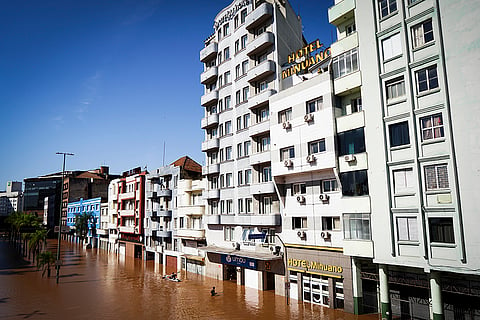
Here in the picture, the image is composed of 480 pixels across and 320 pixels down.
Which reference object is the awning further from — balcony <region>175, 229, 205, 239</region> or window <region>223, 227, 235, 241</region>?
balcony <region>175, 229, 205, 239</region>

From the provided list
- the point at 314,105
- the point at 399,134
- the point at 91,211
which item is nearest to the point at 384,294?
the point at 399,134

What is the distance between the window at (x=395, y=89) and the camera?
24188 mm

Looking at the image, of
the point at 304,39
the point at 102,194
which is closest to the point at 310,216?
the point at 304,39

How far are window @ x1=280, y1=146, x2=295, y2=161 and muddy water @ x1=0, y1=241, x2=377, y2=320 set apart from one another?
1314 centimetres

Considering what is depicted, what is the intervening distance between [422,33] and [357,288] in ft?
61.4

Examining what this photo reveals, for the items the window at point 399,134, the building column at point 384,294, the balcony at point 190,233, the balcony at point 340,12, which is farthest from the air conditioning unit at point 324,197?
the balcony at point 190,233

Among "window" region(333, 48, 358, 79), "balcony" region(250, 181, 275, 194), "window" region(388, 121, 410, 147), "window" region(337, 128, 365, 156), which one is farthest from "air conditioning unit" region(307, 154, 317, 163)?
"window" region(388, 121, 410, 147)

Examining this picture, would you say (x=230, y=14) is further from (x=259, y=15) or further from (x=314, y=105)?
(x=314, y=105)

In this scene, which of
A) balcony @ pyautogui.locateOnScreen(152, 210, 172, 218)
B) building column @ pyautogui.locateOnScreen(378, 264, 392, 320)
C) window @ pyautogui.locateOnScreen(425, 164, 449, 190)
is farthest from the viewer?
balcony @ pyautogui.locateOnScreen(152, 210, 172, 218)

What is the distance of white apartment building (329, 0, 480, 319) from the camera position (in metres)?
20.6

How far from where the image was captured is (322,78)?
99.0ft

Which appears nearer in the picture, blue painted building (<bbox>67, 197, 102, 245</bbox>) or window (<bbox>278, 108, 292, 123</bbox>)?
window (<bbox>278, 108, 292, 123</bbox>)

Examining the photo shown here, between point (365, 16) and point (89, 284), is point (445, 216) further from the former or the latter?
point (89, 284)

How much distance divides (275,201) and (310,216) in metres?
5.66
